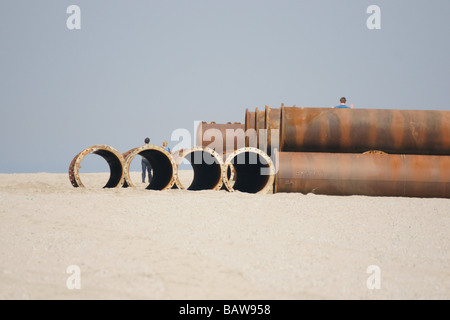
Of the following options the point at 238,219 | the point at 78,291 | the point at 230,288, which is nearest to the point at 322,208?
the point at 238,219

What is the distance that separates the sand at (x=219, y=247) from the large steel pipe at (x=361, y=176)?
142 centimetres

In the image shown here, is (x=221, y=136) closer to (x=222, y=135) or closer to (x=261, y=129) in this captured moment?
(x=222, y=135)

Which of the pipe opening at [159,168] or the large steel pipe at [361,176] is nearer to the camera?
the large steel pipe at [361,176]

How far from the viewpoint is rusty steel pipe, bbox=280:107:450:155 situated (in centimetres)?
993

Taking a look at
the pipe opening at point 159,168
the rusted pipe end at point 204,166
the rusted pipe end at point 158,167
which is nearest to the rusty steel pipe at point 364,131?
the rusted pipe end at point 204,166

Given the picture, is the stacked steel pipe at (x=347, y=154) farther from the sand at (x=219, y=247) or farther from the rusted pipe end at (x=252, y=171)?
the sand at (x=219, y=247)

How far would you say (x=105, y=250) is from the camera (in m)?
4.73

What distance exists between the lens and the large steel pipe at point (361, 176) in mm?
9547

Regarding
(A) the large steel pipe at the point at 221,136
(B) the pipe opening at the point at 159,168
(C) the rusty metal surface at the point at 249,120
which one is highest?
(C) the rusty metal surface at the point at 249,120

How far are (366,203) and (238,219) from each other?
2695 millimetres

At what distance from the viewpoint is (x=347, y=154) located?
9914 millimetres

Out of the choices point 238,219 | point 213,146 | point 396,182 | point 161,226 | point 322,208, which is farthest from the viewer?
point 213,146

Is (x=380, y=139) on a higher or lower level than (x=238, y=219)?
higher

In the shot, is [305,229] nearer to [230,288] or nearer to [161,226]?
[161,226]
